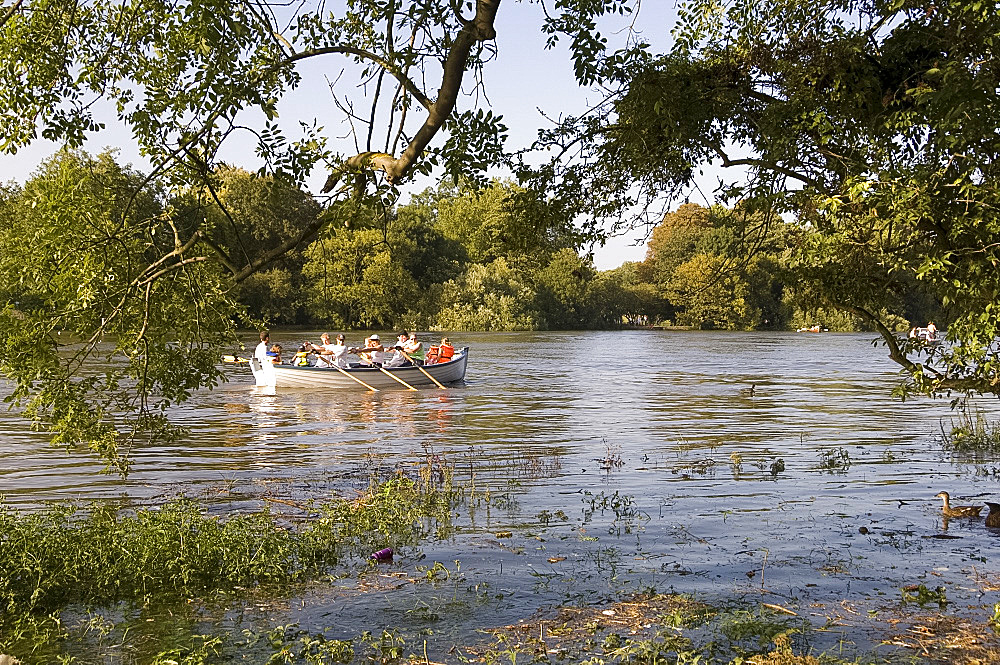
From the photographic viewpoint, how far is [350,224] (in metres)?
5.41

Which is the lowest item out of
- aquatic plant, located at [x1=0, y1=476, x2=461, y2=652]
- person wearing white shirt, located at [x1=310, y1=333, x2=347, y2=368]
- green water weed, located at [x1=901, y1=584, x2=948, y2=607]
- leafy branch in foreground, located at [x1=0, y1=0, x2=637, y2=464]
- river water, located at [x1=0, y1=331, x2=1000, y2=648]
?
river water, located at [x1=0, y1=331, x2=1000, y2=648]

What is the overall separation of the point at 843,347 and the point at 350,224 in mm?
54409

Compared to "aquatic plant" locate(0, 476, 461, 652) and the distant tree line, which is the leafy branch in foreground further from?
the distant tree line

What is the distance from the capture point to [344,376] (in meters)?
28.8

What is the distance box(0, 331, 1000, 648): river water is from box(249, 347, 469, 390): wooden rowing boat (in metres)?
0.51

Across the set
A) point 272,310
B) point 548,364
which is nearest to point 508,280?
point 272,310

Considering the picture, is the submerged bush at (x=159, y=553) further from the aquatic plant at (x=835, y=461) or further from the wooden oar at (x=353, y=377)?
the wooden oar at (x=353, y=377)

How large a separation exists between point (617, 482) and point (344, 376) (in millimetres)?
16925

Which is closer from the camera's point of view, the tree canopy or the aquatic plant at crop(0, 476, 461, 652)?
the tree canopy

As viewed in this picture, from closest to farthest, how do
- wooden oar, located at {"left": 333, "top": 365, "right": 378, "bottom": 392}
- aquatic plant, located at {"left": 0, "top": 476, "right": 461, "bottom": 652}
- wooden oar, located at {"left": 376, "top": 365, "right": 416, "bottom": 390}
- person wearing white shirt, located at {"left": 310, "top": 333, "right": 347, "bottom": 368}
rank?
aquatic plant, located at {"left": 0, "top": 476, "right": 461, "bottom": 652}
wooden oar, located at {"left": 333, "top": 365, "right": 378, "bottom": 392}
wooden oar, located at {"left": 376, "top": 365, "right": 416, "bottom": 390}
person wearing white shirt, located at {"left": 310, "top": 333, "right": 347, "bottom": 368}

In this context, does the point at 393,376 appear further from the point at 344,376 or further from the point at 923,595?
the point at 923,595

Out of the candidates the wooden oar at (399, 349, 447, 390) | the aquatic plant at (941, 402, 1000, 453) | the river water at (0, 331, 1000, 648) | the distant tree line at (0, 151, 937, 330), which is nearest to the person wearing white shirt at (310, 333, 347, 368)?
the river water at (0, 331, 1000, 648)

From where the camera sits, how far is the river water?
25.6 feet

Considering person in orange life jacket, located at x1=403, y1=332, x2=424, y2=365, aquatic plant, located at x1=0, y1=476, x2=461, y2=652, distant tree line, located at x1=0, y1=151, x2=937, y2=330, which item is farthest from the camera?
distant tree line, located at x1=0, y1=151, x2=937, y2=330
